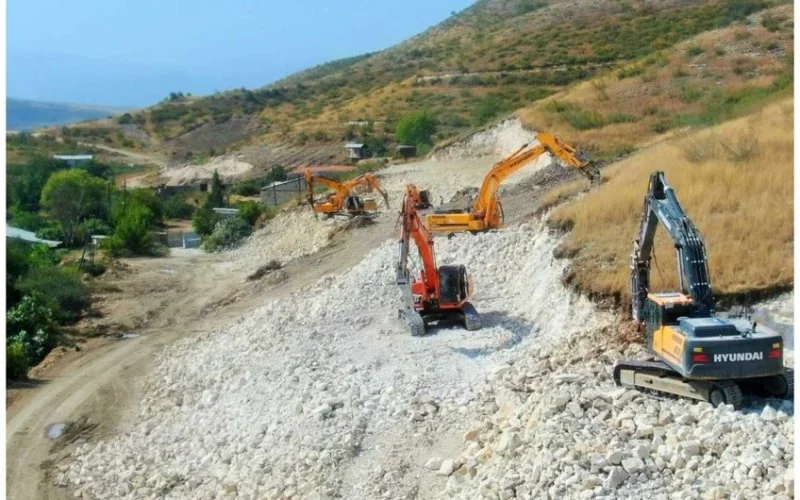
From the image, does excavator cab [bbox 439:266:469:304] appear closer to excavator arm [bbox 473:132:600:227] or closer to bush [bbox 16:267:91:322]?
excavator arm [bbox 473:132:600:227]

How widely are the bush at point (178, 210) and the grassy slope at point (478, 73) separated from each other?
54.6ft

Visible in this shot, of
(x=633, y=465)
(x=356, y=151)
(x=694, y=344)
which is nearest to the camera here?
(x=633, y=465)

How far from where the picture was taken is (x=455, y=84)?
77250 millimetres

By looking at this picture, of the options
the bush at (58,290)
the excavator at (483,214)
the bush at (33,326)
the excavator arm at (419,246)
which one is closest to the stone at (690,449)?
the excavator arm at (419,246)

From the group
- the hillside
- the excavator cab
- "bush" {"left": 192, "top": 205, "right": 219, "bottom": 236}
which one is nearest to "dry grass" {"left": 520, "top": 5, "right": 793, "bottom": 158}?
the hillside

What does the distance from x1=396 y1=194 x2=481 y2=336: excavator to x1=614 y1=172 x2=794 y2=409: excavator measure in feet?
17.1

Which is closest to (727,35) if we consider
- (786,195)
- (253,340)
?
(786,195)

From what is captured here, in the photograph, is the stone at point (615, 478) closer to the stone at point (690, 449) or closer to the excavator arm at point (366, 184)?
the stone at point (690, 449)

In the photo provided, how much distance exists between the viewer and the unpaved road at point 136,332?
16.8 meters

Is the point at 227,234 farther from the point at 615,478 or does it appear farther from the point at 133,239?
the point at 615,478

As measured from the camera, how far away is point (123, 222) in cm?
3806

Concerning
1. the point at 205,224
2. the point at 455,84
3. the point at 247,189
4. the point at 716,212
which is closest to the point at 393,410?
the point at 716,212

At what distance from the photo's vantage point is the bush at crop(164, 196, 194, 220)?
162ft

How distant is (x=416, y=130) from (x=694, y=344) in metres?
48.6
